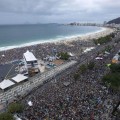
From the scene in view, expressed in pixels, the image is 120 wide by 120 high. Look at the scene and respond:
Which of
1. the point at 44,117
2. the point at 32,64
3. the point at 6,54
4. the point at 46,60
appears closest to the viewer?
the point at 44,117

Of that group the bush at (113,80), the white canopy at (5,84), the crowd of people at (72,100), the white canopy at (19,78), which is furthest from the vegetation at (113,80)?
the white canopy at (5,84)

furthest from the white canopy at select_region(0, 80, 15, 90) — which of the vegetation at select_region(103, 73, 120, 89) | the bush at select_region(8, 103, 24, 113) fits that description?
the vegetation at select_region(103, 73, 120, 89)

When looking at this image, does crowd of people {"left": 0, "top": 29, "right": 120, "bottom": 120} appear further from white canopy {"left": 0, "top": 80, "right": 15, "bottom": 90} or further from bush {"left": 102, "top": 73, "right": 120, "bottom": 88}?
white canopy {"left": 0, "top": 80, "right": 15, "bottom": 90}

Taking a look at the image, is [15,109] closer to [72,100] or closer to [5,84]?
[72,100]

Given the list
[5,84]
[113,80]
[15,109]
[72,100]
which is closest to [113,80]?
[113,80]

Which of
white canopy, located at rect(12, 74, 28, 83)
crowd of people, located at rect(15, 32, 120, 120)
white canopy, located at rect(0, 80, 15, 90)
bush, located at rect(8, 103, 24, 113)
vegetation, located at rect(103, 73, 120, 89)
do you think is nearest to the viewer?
crowd of people, located at rect(15, 32, 120, 120)

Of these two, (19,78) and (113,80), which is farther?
(19,78)

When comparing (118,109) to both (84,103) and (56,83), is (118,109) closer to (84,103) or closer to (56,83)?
(84,103)

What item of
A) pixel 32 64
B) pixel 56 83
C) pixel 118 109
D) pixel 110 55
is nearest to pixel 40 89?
pixel 56 83
